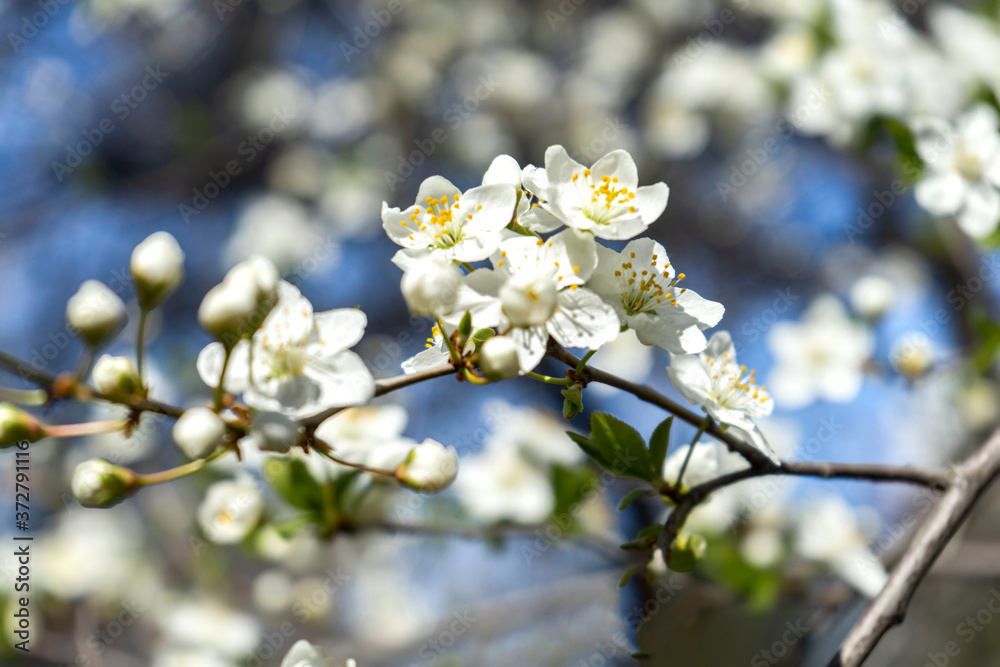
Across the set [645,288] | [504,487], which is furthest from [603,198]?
[504,487]

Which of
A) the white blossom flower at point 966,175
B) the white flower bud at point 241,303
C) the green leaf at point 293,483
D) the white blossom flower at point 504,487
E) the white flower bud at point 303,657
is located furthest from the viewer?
the white blossom flower at point 504,487

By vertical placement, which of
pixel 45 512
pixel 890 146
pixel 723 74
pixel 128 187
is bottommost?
pixel 45 512

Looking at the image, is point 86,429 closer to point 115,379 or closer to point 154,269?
point 115,379

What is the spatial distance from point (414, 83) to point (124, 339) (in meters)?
1.73

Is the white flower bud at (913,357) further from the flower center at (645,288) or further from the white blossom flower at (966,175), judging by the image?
the flower center at (645,288)

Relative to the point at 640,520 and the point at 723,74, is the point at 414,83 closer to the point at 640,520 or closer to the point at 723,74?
the point at 723,74

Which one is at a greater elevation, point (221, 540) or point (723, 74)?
point (723, 74)

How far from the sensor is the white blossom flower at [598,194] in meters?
0.77

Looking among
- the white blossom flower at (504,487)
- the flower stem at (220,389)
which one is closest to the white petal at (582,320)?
the flower stem at (220,389)

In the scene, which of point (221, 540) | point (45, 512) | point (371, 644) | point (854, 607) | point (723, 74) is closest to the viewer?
point (221, 540)

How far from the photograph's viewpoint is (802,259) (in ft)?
10.7

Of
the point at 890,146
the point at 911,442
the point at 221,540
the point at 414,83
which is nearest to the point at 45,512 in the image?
the point at 221,540

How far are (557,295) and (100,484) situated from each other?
494 mm

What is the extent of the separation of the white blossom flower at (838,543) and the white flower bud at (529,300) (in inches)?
45.6
